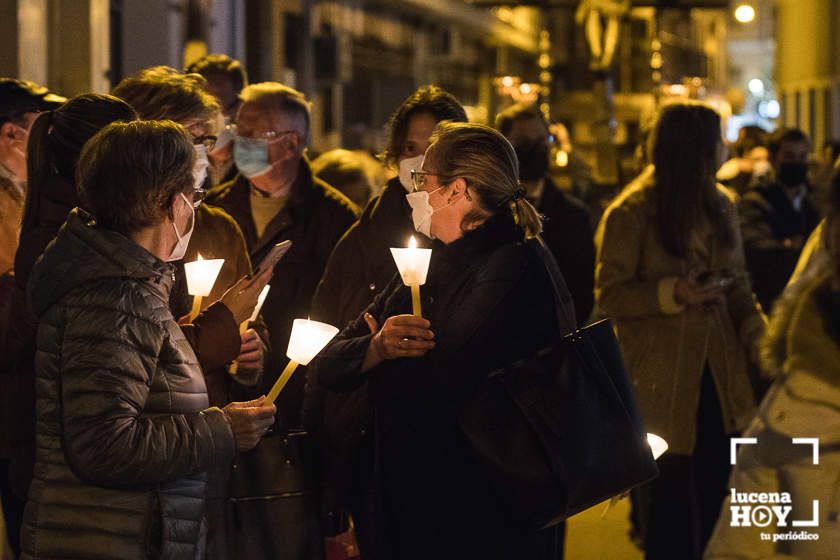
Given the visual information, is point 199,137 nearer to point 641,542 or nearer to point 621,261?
point 621,261

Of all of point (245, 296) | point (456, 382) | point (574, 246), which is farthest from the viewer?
point (574, 246)

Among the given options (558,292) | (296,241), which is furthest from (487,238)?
(296,241)

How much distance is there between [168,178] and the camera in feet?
12.2

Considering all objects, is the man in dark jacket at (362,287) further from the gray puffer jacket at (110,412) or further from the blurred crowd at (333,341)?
the gray puffer jacket at (110,412)

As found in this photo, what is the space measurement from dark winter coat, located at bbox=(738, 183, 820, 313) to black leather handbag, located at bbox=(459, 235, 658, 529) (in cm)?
566

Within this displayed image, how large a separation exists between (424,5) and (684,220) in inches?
1101

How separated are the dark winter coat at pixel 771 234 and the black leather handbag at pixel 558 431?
5.66 meters

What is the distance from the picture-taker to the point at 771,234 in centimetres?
1000

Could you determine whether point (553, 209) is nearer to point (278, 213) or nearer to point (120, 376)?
point (278, 213)

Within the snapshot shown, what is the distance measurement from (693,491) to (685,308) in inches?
31.3

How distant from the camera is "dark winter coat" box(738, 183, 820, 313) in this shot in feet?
31.4

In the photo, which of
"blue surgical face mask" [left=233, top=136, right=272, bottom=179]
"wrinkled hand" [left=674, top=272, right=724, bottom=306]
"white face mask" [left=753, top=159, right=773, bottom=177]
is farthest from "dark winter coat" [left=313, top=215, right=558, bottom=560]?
"white face mask" [left=753, top=159, right=773, bottom=177]

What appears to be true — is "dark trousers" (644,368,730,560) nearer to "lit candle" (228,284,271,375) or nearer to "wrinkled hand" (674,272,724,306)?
"wrinkled hand" (674,272,724,306)

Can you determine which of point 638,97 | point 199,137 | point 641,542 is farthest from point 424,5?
point 199,137
